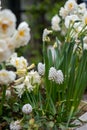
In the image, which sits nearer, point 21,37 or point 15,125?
point 21,37

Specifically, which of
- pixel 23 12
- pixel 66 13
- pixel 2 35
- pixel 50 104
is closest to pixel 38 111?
pixel 50 104

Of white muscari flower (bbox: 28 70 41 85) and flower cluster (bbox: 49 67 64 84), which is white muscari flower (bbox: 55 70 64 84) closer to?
flower cluster (bbox: 49 67 64 84)

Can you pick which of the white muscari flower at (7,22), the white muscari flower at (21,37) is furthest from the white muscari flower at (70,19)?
the white muscari flower at (7,22)

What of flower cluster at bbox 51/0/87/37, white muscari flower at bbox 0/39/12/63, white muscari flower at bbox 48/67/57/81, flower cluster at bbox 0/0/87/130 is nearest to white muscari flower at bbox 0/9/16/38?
white muscari flower at bbox 0/39/12/63

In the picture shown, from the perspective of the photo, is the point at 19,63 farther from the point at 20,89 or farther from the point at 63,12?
the point at 63,12

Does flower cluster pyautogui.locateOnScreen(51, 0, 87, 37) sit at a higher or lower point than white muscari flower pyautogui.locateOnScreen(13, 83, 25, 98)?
higher

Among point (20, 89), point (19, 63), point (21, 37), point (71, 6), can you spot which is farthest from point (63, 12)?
point (21, 37)

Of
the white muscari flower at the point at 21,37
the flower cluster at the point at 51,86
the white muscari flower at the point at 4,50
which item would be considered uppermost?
the white muscari flower at the point at 21,37

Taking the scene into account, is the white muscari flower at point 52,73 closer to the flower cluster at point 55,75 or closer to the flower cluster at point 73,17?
the flower cluster at point 55,75

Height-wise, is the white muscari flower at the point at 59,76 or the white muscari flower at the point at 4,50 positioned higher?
the white muscari flower at the point at 4,50
